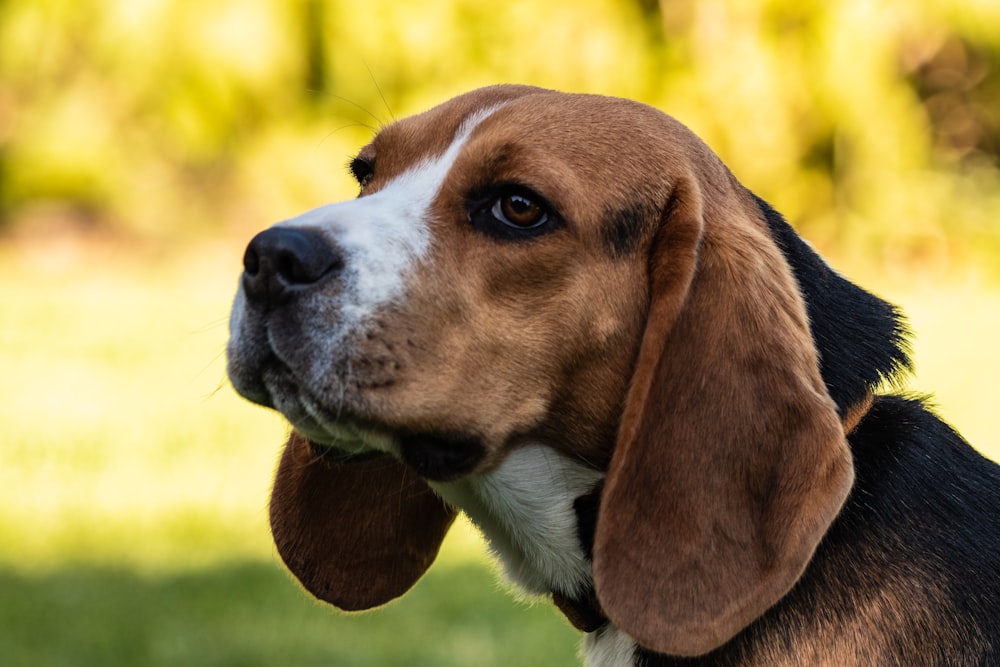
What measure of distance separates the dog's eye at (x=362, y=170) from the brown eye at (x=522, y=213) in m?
0.64

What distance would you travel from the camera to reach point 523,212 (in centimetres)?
332

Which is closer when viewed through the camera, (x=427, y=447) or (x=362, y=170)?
(x=427, y=447)

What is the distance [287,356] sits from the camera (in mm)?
3102

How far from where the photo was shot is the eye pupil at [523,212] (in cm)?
332

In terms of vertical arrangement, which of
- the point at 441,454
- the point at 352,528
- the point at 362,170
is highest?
the point at 362,170

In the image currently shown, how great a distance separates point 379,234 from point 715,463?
0.93 metres

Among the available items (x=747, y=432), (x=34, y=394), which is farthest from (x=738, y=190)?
(x=34, y=394)

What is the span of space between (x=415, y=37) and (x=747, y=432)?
11.8m

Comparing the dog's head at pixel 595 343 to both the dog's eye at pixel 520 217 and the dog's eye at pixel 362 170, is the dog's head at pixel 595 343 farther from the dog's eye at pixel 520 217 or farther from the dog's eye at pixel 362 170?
the dog's eye at pixel 362 170

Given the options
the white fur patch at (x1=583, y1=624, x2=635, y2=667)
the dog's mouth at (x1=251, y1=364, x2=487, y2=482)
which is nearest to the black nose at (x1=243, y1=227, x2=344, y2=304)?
the dog's mouth at (x1=251, y1=364, x2=487, y2=482)

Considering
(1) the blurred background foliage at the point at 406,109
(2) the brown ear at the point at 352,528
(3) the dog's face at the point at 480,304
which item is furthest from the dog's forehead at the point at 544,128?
(1) the blurred background foliage at the point at 406,109

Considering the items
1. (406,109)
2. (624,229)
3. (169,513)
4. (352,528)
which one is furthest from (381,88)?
(624,229)

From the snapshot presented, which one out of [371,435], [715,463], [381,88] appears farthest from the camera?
[381,88]

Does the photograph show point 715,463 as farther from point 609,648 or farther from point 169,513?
point 169,513
